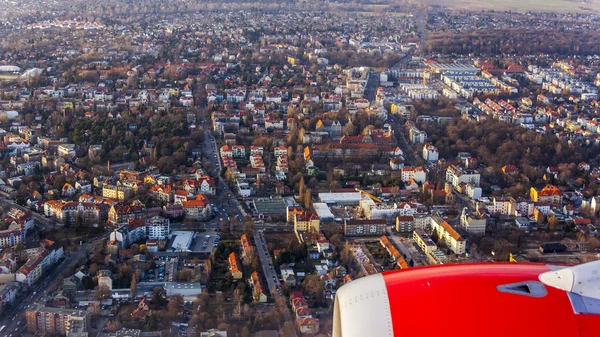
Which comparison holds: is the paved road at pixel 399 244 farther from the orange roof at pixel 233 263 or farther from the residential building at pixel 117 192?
the residential building at pixel 117 192

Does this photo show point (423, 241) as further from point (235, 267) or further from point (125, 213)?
point (125, 213)

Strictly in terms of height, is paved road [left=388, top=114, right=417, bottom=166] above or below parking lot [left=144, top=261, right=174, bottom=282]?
below

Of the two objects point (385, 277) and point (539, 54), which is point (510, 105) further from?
point (385, 277)

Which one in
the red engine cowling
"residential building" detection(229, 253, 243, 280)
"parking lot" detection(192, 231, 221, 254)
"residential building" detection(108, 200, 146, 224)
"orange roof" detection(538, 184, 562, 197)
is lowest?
"orange roof" detection(538, 184, 562, 197)

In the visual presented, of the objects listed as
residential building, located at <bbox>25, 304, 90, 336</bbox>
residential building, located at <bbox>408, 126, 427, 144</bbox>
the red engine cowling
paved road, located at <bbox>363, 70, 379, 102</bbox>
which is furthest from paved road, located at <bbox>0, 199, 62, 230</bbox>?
paved road, located at <bbox>363, 70, 379, 102</bbox>

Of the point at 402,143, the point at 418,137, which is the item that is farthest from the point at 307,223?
the point at 418,137

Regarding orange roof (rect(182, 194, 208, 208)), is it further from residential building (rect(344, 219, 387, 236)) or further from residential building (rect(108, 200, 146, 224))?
residential building (rect(344, 219, 387, 236))
